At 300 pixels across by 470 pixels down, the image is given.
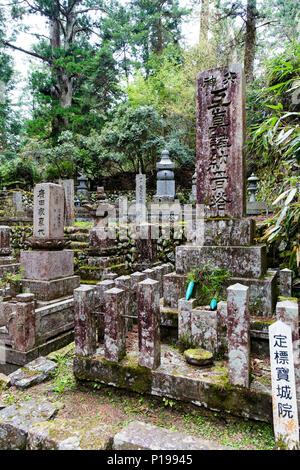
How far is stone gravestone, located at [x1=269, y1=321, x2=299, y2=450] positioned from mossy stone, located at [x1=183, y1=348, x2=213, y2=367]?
70 cm

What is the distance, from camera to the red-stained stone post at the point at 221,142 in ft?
10.4

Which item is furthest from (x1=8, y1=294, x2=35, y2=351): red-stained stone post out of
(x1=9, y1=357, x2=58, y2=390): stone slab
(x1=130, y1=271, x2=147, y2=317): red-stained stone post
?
(x1=130, y1=271, x2=147, y2=317): red-stained stone post

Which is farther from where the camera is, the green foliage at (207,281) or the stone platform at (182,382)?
the green foliage at (207,281)

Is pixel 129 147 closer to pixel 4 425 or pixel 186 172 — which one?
pixel 186 172

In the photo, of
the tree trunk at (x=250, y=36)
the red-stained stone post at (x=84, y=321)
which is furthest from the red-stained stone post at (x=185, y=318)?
the tree trunk at (x=250, y=36)

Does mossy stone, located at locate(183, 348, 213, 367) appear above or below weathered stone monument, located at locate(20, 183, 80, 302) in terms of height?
below

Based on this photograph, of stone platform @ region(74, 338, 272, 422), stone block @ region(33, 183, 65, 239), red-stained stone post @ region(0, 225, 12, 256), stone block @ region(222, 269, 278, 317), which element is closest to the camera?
stone platform @ region(74, 338, 272, 422)

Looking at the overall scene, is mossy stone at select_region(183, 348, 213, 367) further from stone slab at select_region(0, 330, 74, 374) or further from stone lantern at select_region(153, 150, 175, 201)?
stone lantern at select_region(153, 150, 175, 201)

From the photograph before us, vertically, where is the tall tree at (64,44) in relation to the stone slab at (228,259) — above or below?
above

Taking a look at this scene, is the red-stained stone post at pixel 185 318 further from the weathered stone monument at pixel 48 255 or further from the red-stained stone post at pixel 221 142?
the weathered stone monument at pixel 48 255

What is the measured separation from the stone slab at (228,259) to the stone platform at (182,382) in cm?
96

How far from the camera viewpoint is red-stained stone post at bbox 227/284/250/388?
201 cm

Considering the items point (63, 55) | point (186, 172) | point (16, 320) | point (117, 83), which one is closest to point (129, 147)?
point (186, 172)

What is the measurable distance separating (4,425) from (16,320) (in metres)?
1.79
